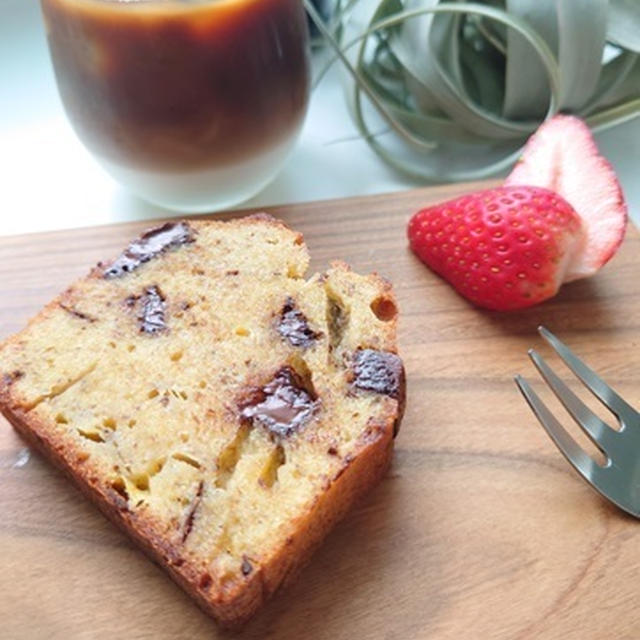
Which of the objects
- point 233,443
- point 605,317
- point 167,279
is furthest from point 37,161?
point 605,317

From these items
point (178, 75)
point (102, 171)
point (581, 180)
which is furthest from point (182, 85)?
point (581, 180)

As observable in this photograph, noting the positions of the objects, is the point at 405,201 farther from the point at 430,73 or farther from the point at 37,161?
the point at 37,161

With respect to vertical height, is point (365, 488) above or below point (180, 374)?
below

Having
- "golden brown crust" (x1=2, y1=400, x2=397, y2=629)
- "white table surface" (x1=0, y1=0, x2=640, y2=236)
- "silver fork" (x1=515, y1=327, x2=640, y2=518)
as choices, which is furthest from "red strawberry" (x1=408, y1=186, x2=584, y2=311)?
"white table surface" (x1=0, y1=0, x2=640, y2=236)

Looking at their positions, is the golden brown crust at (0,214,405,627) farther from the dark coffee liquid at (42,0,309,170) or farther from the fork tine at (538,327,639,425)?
the dark coffee liquid at (42,0,309,170)

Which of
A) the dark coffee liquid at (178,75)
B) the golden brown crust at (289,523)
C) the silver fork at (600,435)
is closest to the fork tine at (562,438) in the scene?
the silver fork at (600,435)

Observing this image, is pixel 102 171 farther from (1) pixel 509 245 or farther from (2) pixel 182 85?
(1) pixel 509 245

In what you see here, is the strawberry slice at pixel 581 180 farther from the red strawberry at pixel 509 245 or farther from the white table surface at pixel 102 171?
the white table surface at pixel 102 171
